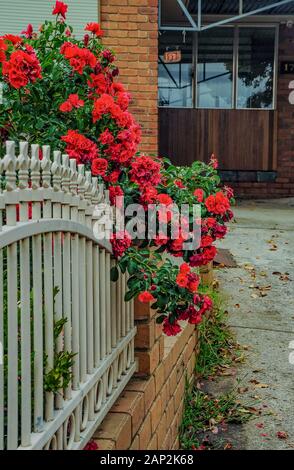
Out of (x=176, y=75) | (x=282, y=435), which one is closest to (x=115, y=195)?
(x=282, y=435)

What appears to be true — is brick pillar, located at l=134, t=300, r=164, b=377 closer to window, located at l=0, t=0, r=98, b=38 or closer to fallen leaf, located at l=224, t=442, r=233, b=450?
fallen leaf, located at l=224, t=442, r=233, b=450

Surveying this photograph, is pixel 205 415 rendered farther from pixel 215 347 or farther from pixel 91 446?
pixel 91 446

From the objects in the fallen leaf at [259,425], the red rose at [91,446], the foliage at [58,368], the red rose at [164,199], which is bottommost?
the fallen leaf at [259,425]

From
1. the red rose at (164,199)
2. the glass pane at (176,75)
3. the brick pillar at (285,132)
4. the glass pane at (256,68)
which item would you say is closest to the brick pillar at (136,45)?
the red rose at (164,199)

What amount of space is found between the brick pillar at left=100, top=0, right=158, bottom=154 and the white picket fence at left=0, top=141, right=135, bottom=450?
15.5 feet

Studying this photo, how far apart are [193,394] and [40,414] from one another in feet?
7.46

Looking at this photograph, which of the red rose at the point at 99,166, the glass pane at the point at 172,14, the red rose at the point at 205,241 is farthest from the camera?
the glass pane at the point at 172,14

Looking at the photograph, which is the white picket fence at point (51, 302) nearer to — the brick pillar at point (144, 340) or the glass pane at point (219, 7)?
the brick pillar at point (144, 340)

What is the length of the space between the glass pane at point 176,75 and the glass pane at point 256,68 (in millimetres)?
972

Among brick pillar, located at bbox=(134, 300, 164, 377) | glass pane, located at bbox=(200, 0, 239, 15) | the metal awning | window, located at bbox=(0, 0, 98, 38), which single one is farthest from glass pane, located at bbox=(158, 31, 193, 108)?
brick pillar, located at bbox=(134, 300, 164, 377)

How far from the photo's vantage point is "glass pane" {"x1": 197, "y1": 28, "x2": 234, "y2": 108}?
1144 centimetres

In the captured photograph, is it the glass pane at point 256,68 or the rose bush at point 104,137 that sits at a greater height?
the glass pane at point 256,68

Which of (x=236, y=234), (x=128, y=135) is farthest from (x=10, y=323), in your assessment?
(x=236, y=234)

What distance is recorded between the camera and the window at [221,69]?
11430 millimetres
